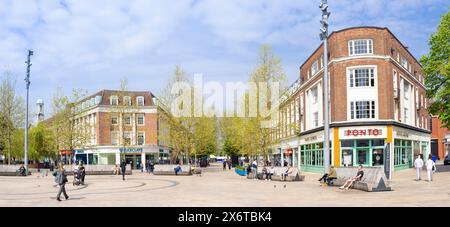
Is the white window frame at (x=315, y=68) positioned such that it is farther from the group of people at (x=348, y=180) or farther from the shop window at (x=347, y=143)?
the group of people at (x=348, y=180)

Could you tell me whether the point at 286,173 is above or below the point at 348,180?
below

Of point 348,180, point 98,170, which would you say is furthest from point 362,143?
point 98,170

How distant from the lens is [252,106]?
3762 centimetres

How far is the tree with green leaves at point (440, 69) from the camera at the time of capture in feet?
110

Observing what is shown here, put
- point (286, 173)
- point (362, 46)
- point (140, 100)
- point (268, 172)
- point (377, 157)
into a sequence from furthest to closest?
point (140, 100) < point (362, 46) < point (377, 157) < point (268, 172) < point (286, 173)

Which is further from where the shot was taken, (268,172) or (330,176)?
(268,172)

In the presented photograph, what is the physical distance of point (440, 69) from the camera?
32750mm

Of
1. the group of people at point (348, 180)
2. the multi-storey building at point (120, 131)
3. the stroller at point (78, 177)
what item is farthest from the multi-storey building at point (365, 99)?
the multi-storey building at point (120, 131)

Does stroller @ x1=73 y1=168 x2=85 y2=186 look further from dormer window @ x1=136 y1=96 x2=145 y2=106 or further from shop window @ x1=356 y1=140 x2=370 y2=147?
dormer window @ x1=136 y1=96 x2=145 y2=106

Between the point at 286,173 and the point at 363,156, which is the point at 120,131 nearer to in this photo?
the point at 363,156
